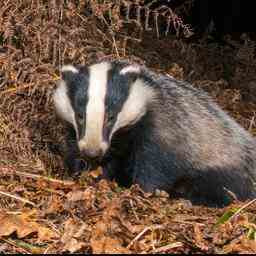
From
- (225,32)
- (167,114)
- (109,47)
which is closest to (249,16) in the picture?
(225,32)

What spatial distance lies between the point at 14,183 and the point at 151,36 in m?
4.07

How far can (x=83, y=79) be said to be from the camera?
4.72 meters

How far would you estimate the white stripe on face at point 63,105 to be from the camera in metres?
4.85

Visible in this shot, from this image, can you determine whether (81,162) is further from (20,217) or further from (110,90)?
(20,217)

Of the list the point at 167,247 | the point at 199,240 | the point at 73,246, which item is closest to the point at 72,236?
the point at 73,246

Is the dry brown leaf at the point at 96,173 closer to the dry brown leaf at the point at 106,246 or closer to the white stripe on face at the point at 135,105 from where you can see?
the white stripe on face at the point at 135,105

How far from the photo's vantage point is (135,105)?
488 centimetres

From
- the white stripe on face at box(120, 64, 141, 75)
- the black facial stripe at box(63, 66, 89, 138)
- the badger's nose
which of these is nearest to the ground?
the badger's nose

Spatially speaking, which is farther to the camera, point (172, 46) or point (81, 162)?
point (172, 46)

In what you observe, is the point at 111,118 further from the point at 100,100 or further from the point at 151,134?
the point at 151,134

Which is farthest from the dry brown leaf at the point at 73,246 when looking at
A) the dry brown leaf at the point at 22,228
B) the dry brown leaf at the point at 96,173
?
the dry brown leaf at the point at 96,173

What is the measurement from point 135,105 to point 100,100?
398 millimetres

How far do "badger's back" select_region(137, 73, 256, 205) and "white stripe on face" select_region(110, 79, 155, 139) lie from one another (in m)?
0.10

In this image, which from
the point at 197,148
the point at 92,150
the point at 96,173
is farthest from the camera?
the point at 197,148
